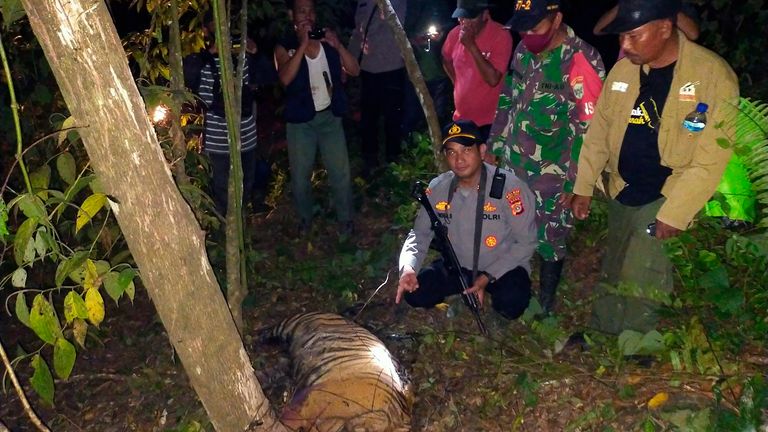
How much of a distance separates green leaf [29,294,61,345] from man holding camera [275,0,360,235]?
3.41m

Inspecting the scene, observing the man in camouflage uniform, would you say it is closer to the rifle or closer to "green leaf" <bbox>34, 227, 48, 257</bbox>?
the rifle

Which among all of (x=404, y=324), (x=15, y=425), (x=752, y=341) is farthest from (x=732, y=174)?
(x=15, y=425)

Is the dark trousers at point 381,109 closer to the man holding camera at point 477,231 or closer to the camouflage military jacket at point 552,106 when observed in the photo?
the camouflage military jacket at point 552,106

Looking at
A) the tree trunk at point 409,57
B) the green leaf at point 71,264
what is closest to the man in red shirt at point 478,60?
the tree trunk at point 409,57

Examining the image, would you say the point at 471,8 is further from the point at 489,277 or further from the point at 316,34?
the point at 489,277

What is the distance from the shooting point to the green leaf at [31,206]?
1.99 meters

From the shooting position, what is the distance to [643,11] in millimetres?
2861

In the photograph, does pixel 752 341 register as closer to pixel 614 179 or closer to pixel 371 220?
pixel 614 179

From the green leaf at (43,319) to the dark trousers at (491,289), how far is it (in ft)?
7.42

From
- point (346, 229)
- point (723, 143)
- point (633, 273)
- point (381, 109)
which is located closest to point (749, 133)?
point (723, 143)

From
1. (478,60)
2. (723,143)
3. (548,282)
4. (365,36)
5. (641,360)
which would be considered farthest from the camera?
(365,36)

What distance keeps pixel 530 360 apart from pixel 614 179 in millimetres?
1047

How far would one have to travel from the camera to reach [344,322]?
13.2 ft

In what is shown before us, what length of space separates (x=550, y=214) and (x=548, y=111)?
60 centimetres
